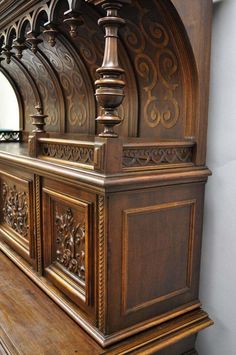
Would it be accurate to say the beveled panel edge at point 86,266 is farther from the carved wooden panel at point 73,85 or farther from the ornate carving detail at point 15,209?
the carved wooden panel at point 73,85

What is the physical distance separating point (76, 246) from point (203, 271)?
0.49m

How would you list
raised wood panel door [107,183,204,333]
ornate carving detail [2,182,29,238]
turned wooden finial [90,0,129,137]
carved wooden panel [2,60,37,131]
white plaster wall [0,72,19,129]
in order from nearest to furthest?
turned wooden finial [90,0,129,137], raised wood panel door [107,183,204,333], ornate carving detail [2,182,29,238], carved wooden panel [2,60,37,131], white plaster wall [0,72,19,129]

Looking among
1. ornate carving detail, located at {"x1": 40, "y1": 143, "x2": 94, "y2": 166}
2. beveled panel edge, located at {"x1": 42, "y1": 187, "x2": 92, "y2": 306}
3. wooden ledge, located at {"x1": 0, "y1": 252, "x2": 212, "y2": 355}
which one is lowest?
wooden ledge, located at {"x1": 0, "y1": 252, "x2": 212, "y2": 355}

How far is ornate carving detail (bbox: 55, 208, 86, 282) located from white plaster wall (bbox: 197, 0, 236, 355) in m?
0.46

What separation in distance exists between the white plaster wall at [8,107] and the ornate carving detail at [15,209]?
1.00m

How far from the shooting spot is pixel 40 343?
0.98 m

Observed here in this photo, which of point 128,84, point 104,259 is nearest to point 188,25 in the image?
point 128,84

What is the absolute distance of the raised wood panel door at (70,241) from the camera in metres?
1.00

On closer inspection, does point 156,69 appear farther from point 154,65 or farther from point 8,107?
point 8,107

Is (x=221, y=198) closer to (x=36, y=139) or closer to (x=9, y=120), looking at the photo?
(x=36, y=139)

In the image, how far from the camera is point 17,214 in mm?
1515

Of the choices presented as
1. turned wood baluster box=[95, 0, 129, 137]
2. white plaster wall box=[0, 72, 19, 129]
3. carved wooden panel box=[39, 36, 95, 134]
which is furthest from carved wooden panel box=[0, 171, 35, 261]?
white plaster wall box=[0, 72, 19, 129]

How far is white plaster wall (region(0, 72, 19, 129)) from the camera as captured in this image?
98.8 inches

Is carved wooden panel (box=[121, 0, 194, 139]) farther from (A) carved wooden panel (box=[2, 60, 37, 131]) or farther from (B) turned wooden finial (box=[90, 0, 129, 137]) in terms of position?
(A) carved wooden panel (box=[2, 60, 37, 131])
